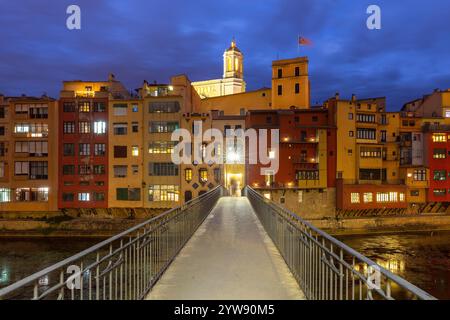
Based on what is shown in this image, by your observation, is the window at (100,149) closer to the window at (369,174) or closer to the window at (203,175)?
the window at (203,175)

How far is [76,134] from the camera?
164 feet

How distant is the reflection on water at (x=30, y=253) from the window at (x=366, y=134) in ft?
122

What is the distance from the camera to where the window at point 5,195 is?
4944 cm

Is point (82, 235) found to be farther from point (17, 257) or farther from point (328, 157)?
point (328, 157)

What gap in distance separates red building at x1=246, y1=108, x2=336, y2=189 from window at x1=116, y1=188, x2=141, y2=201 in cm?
1463

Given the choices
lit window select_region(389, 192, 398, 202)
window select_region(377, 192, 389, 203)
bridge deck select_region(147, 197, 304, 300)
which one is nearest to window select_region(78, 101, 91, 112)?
window select_region(377, 192, 389, 203)

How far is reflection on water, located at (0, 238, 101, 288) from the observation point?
32.5 m

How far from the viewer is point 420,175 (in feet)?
173

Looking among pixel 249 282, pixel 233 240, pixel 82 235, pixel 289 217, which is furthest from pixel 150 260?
pixel 82 235

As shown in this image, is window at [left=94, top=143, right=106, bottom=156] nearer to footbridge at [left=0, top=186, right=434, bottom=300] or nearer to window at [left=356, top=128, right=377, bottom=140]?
window at [left=356, top=128, right=377, bottom=140]

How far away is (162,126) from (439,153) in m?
38.1

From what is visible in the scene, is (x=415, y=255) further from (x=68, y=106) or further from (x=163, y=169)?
(x=68, y=106)

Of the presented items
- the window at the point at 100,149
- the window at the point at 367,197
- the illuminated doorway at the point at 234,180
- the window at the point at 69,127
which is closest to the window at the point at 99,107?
the window at the point at 69,127

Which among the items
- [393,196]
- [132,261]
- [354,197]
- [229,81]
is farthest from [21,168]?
[229,81]
